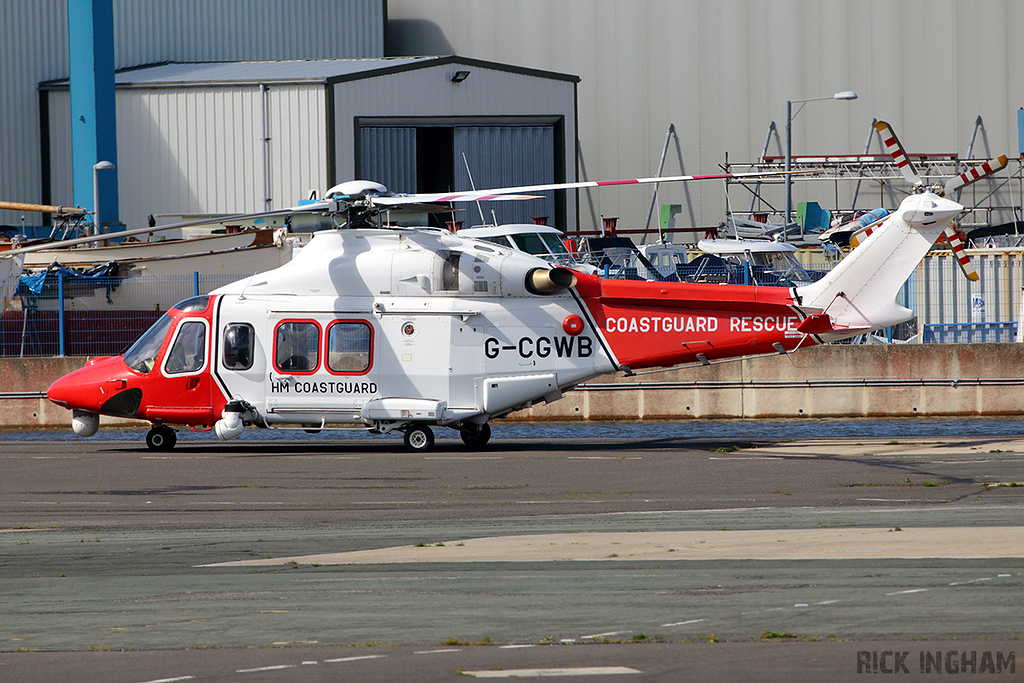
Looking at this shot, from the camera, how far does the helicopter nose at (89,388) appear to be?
17.5 meters

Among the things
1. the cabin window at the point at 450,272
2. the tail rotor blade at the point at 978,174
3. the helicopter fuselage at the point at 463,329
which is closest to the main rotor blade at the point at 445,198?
the cabin window at the point at 450,272

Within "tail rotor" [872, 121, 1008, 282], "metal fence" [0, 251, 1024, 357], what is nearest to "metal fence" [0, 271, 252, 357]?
"metal fence" [0, 251, 1024, 357]

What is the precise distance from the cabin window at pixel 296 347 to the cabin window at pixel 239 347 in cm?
40

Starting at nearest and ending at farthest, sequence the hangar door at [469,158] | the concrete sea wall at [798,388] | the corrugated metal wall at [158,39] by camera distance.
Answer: the concrete sea wall at [798,388], the corrugated metal wall at [158,39], the hangar door at [469,158]

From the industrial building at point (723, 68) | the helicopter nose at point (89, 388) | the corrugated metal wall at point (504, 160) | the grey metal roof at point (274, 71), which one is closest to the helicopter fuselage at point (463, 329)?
the helicopter nose at point (89, 388)

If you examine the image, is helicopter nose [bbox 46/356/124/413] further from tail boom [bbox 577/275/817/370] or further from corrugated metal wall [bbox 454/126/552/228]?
corrugated metal wall [bbox 454/126/552/228]

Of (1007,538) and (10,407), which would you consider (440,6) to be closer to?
(10,407)

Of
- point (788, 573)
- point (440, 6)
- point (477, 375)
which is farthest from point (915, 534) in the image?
point (440, 6)

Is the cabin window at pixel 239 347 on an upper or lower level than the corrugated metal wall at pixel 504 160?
lower

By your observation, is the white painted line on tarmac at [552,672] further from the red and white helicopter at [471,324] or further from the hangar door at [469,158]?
the hangar door at [469,158]

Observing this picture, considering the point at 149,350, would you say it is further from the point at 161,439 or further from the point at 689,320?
the point at 689,320

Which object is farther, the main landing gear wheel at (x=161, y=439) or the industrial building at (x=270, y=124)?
the industrial building at (x=270, y=124)

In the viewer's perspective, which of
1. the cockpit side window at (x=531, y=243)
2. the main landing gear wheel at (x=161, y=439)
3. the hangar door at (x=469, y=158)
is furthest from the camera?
the hangar door at (x=469, y=158)

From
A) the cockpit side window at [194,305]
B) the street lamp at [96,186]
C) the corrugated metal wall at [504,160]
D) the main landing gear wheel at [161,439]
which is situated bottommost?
the main landing gear wheel at [161,439]
